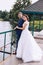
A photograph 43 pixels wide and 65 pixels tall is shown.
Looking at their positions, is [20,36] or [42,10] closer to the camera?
[20,36]

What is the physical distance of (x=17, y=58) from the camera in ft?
21.4

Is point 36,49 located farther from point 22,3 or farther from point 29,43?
point 22,3

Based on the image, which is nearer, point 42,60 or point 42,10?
point 42,60

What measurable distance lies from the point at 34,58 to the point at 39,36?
21.2ft

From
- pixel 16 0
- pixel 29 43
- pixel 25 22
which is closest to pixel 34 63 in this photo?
pixel 29 43

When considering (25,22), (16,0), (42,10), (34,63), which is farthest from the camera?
(16,0)

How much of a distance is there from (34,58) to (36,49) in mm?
384

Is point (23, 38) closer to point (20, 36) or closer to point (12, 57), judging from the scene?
point (20, 36)

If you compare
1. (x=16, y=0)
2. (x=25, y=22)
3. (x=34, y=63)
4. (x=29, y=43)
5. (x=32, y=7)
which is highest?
(x=16, y=0)

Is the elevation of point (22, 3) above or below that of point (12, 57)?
above

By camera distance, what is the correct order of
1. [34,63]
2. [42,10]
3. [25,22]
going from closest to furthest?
[34,63]
[25,22]
[42,10]

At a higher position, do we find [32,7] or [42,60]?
[32,7]

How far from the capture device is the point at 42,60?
20.6 feet

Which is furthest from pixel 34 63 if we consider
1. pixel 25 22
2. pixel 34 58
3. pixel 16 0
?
pixel 16 0
